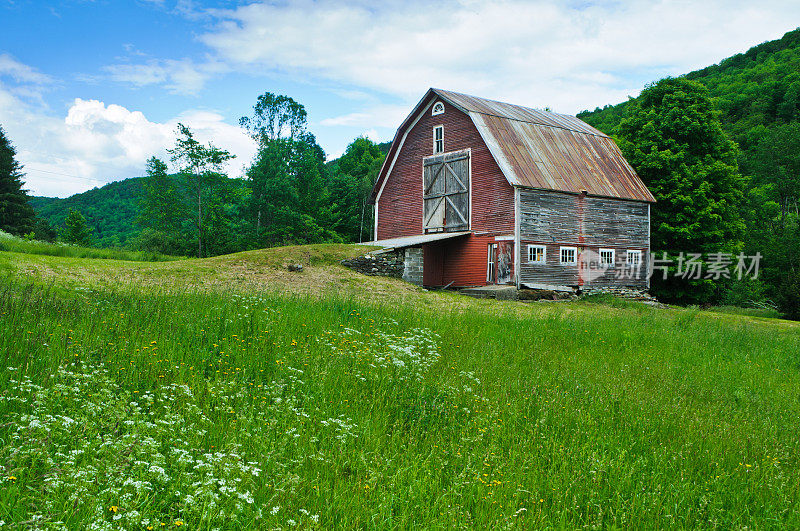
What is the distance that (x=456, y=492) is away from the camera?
384 cm

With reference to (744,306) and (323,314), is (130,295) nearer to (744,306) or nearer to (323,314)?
(323,314)

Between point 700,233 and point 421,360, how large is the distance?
31.1 metres

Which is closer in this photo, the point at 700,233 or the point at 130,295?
the point at 130,295

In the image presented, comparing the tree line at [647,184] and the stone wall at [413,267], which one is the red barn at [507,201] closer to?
the stone wall at [413,267]

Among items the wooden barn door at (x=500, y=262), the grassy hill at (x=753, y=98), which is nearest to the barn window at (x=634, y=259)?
the wooden barn door at (x=500, y=262)

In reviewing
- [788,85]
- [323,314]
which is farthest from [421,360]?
[788,85]

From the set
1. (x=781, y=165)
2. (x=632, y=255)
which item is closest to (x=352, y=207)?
(x=632, y=255)

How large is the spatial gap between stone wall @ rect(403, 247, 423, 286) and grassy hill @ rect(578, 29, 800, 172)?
36.0 m

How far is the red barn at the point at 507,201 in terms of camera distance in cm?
2447

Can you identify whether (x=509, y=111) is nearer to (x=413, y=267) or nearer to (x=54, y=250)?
(x=413, y=267)

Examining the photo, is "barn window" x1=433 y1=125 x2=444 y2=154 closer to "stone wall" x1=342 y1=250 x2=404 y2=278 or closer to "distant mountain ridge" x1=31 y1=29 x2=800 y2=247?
"stone wall" x1=342 y1=250 x2=404 y2=278

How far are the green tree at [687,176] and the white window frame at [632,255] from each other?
3.90 m

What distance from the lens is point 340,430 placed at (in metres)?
4.80

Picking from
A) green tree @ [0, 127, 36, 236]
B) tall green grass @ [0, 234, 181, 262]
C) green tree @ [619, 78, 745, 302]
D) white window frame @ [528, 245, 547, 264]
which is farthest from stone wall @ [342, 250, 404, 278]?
green tree @ [0, 127, 36, 236]
